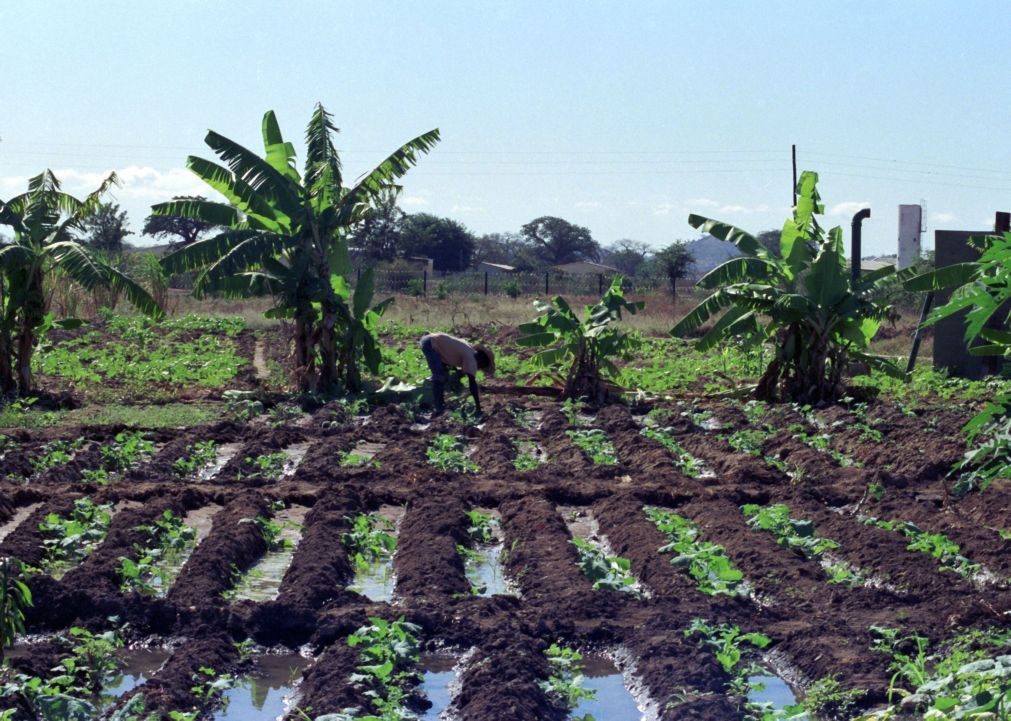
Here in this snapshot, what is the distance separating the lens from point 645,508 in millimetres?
11461

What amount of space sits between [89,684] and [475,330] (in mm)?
23179

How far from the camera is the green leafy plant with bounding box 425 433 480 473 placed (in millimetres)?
13375

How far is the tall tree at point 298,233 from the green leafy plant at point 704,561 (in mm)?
10034

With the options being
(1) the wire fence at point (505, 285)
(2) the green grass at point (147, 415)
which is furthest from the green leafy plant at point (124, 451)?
(1) the wire fence at point (505, 285)

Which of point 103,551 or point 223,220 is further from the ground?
point 223,220

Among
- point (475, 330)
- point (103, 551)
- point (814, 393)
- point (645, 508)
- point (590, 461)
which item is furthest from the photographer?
point (475, 330)

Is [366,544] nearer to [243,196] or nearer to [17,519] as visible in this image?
[17,519]

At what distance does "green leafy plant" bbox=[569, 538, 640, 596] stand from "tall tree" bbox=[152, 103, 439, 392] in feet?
33.2

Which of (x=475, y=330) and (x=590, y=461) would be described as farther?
(x=475, y=330)

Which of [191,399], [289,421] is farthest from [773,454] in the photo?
[191,399]

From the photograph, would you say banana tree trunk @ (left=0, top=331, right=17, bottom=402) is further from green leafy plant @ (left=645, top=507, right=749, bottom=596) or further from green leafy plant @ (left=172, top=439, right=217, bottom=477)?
green leafy plant @ (left=645, top=507, right=749, bottom=596)

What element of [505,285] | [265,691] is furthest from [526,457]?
[505,285]

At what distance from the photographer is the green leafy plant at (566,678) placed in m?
6.54

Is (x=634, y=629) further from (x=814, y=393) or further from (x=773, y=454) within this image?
(x=814, y=393)
